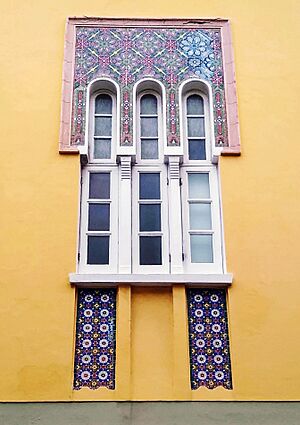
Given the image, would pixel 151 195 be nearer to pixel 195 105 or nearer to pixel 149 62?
pixel 195 105

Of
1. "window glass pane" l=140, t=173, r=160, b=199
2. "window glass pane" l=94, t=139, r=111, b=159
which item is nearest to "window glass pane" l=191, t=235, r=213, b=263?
"window glass pane" l=140, t=173, r=160, b=199

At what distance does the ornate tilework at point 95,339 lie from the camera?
6336 mm

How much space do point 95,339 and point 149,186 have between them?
6.28 ft

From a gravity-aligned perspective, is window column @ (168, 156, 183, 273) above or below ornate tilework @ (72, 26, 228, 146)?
below

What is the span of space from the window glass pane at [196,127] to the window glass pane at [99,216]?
55.9 inches

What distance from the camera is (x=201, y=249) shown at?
23.1 ft

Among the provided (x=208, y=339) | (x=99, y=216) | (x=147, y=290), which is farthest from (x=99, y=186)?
(x=208, y=339)

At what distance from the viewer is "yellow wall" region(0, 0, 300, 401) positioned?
6.29 meters

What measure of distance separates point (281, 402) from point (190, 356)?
101 cm

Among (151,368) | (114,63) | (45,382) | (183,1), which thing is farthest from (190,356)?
(183,1)

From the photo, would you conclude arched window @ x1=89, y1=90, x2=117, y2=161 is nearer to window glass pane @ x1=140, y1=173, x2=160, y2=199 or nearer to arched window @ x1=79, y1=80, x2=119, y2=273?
arched window @ x1=79, y1=80, x2=119, y2=273

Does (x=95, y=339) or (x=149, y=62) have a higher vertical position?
(x=149, y=62)

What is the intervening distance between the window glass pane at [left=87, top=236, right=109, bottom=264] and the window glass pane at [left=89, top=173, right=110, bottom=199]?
1.71ft

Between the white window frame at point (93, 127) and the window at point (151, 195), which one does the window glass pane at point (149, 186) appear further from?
the white window frame at point (93, 127)
